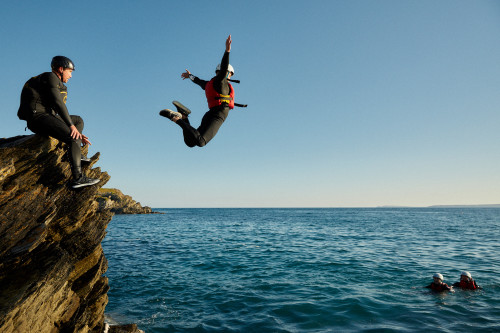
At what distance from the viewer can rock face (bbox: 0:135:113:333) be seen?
513 centimetres

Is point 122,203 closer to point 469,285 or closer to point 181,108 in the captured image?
point 469,285

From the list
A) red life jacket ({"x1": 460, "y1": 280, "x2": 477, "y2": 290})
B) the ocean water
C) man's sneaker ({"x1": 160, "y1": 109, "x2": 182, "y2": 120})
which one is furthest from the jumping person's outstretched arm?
red life jacket ({"x1": 460, "y1": 280, "x2": 477, "y2": 290})

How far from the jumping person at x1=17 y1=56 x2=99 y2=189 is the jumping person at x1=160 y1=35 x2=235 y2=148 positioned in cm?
230

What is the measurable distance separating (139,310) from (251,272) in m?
7.91

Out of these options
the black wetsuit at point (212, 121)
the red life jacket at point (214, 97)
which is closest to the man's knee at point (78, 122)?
the black wetsuit at point (212, 121)

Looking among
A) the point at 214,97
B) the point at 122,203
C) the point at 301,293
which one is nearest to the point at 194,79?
the point at 214,97

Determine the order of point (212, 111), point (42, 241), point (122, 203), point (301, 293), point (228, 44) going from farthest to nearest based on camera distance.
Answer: point (122, 203) → point (301, 293) → point (42, 241) → point (212, 111) → point (228, 44)

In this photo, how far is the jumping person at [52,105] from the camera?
221 inches

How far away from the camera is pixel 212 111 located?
599 centimetres

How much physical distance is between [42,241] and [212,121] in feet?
17.1

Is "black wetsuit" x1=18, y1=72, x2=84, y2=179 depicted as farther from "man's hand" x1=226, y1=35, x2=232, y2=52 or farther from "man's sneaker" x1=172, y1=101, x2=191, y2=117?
"man's hand" x1=226, y1=35, x2=232, y2=52

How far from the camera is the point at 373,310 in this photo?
37.2 feet

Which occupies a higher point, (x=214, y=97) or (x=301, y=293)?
(x=214, y=97)

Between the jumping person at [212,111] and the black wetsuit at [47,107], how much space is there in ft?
7.56
